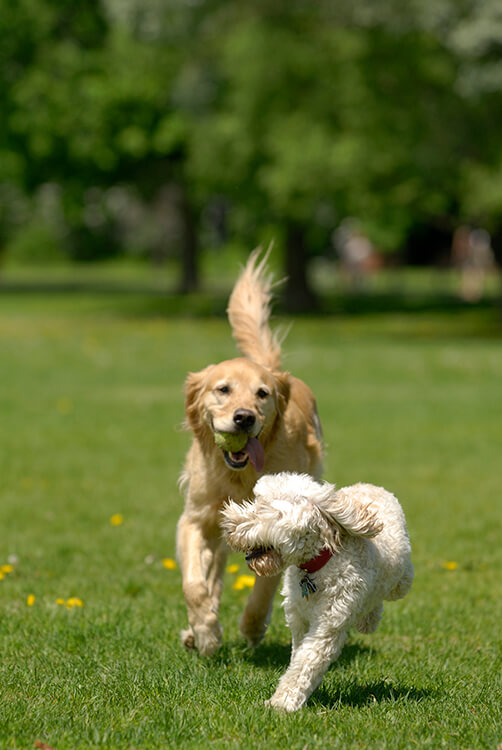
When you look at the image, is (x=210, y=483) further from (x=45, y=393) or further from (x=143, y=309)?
(x=143, y=309)

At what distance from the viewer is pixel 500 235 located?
957 inches

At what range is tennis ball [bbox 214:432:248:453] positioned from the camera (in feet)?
16.3

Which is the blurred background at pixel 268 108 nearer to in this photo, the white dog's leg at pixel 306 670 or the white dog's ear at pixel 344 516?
the white dog's ear at pixel 344 516

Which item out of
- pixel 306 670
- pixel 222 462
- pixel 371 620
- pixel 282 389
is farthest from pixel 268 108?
pixel 306 670

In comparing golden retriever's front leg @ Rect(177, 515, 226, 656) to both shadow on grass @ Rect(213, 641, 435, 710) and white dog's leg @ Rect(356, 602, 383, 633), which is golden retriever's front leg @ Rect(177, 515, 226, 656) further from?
white dog's leg @ Rect(356, 602, 383, 633)

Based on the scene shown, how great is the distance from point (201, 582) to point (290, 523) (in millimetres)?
1124

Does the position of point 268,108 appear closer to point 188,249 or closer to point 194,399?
point 188,249

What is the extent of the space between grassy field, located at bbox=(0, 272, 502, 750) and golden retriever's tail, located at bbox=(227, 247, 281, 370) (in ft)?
2.81

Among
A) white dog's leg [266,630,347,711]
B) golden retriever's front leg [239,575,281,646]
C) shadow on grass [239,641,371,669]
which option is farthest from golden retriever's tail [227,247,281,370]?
white dog's leg [266,630,347,711]

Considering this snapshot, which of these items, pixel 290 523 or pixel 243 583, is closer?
pixel 290 523

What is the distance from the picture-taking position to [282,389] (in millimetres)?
5363

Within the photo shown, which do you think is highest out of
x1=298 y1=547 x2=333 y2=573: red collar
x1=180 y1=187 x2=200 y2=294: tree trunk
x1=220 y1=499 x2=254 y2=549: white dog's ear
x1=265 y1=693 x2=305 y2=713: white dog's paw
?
x1=220 y1=499 x2=254 y2=549: white dog's ear

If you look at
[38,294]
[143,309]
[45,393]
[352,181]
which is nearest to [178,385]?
[45,393]

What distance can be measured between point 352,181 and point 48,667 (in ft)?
61.3
